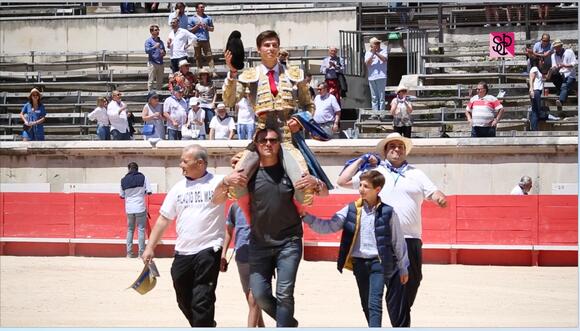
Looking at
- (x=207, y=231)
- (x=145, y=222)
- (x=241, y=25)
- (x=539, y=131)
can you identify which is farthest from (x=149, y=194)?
(x=207, y=231)

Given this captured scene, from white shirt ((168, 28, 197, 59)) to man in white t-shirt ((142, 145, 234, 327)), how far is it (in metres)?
12.7

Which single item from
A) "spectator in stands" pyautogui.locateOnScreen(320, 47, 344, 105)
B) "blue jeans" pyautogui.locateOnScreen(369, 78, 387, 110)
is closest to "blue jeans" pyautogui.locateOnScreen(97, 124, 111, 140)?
"spectator in stands" pyautogui.locateOnScreen(320, 47, 344, 105)

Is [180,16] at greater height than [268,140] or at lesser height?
greater

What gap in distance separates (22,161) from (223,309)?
9.45 meters

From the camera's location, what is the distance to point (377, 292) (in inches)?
313

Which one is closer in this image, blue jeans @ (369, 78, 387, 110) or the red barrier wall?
the red barrier wall

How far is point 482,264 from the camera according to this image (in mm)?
17219

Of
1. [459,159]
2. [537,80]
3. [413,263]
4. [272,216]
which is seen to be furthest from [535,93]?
[272,216]

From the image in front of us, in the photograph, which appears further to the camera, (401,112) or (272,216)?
(401,112)

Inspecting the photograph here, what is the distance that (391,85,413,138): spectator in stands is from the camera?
18.3m

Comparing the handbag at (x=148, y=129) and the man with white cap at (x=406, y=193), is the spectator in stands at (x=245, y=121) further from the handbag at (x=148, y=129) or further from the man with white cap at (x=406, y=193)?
the man with white cap at (x=406, y=193)

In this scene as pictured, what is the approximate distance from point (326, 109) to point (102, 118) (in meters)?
3.82

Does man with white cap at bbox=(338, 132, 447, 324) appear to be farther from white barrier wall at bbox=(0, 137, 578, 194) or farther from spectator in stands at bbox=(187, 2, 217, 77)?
spectator in stands at bbox=(187, 2, 217, 77)

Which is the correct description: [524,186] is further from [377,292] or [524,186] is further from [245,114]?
[377,292]
